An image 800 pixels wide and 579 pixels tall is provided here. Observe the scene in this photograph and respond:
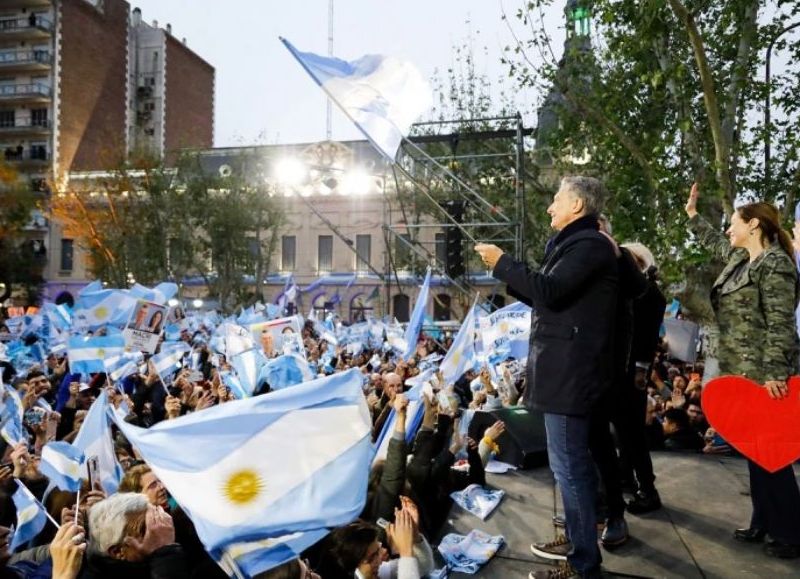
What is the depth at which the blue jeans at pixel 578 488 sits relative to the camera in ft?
9.51

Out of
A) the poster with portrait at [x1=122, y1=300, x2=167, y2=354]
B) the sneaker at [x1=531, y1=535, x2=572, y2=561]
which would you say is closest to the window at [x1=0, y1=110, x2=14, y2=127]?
the poster with portrait at [x1=122, y1=300, x2=167, y2=354]

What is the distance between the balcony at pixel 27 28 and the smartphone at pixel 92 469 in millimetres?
48841

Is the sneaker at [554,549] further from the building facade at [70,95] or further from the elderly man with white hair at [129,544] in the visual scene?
the building facade at [70,95]

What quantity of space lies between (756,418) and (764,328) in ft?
→ 1.47

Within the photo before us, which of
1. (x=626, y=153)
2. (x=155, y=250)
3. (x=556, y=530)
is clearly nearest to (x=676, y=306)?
(x=626, y=153)

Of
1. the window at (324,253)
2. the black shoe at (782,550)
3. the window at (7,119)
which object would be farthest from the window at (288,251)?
the black shoe at (782,550)

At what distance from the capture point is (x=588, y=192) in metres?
3.06

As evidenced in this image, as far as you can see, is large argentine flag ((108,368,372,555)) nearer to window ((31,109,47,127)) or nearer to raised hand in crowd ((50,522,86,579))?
raised hand in crowd ((50,522,86,579))

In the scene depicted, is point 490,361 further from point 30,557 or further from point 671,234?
point 30,557

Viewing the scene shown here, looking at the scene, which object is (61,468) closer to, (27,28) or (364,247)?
(364,247)

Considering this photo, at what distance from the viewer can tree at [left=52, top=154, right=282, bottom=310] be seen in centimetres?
3131

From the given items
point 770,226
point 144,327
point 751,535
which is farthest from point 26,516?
point 144,327

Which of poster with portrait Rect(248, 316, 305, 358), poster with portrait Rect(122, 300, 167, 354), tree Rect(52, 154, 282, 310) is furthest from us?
tree Rect(52, 154, 282, 310)

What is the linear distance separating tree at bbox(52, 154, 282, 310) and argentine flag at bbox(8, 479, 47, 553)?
28442mm
